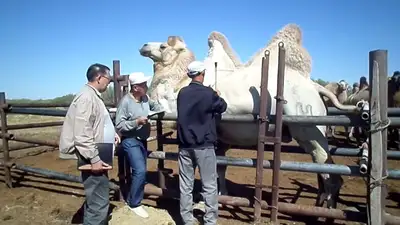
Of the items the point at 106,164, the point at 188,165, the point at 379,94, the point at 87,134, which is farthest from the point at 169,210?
the point at 379,94

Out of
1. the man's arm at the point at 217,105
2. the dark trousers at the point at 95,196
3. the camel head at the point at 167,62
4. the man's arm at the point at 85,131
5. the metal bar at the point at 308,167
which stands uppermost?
the camel head at the point at 167,62

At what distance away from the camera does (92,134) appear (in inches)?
121

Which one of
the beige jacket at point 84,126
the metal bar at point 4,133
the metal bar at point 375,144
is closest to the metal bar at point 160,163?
the beige jacket at point 84,126

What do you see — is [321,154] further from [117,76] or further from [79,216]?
[79,216]

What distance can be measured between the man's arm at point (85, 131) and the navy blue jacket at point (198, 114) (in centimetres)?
93

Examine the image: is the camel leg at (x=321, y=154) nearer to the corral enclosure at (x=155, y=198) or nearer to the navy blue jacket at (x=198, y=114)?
the corral enclosure at (x=155, y=198)

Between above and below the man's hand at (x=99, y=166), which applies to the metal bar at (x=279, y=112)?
above

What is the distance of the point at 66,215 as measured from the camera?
14.9 feet

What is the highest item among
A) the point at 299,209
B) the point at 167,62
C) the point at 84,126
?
the point at 167,62

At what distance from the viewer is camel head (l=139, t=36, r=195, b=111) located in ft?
19.1

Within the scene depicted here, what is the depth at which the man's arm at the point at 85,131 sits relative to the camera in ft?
9.82

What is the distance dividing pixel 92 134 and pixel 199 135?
1.06 m

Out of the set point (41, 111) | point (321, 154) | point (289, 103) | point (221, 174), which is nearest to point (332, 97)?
point (289, 103)

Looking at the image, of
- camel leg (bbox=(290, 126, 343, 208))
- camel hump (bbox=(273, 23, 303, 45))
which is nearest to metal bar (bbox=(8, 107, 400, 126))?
camel leg (bbox=(290, 126, 343, 208))
